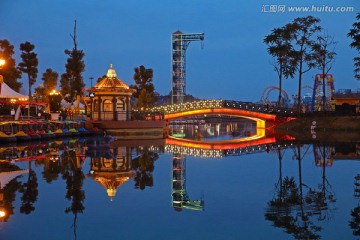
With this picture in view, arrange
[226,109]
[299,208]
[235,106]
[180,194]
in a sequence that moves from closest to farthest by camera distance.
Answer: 1. [299,208]
2. [180,194]
3. [226,109]
4. [235,106]

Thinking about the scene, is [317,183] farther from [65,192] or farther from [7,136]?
[7,136]

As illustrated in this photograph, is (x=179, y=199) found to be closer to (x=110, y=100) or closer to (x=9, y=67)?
(x=110, y=100)

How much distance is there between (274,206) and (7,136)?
26.1 metres

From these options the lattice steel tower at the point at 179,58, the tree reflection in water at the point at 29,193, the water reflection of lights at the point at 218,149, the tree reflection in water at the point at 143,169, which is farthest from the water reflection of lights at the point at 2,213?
the lattice steel tower at the point at 179,58

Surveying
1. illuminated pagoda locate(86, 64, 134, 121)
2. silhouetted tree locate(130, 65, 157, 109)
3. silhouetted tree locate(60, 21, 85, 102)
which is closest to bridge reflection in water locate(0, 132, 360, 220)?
illuminated pagoda locate(86, 64, 134, 121)

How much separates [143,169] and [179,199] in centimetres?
705

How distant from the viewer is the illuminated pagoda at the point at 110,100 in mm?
48875

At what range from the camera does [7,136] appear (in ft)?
109

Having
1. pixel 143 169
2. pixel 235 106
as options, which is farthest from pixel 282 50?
pixel 143 169

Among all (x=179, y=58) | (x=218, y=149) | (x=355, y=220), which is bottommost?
(x=355, y=220)

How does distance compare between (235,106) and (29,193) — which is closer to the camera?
(29,193)

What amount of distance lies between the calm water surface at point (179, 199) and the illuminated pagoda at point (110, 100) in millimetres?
26996

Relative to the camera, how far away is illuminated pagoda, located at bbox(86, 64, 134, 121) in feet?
160

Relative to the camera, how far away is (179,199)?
506 inches
